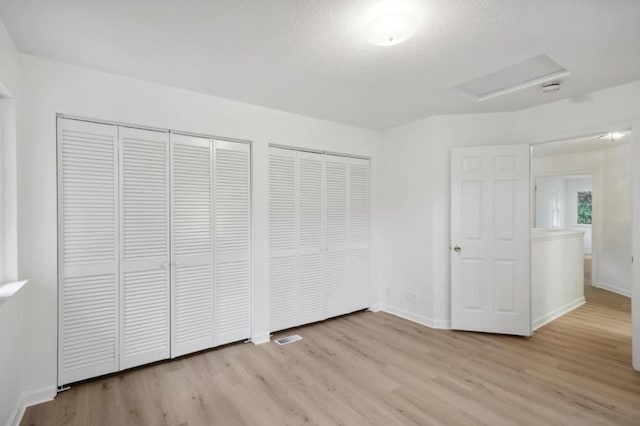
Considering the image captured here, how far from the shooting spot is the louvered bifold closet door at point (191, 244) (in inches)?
111

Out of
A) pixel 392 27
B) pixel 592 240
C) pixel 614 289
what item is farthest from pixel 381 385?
pixel 592 240

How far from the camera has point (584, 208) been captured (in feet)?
30.0

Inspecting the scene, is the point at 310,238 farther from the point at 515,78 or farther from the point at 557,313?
the point at 557,313

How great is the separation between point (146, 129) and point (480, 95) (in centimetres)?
318

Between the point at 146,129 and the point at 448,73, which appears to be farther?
the point at 146,129

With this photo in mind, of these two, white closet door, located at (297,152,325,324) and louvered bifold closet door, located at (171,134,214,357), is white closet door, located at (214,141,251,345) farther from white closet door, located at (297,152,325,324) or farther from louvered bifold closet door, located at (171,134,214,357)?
white closet door, located at (297,152,325,324)

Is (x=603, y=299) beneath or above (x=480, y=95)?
beneath

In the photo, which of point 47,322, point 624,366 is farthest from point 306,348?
point 624,366

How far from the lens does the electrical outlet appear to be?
12.7 feet

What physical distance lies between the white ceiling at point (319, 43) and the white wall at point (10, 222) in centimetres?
28

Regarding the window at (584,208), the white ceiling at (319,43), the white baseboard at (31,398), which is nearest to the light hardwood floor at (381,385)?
the white baseboard at (31,398)

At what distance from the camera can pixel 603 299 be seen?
15.5ft

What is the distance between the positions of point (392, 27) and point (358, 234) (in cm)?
276

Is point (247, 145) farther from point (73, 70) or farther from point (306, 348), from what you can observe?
point (306, 348)
